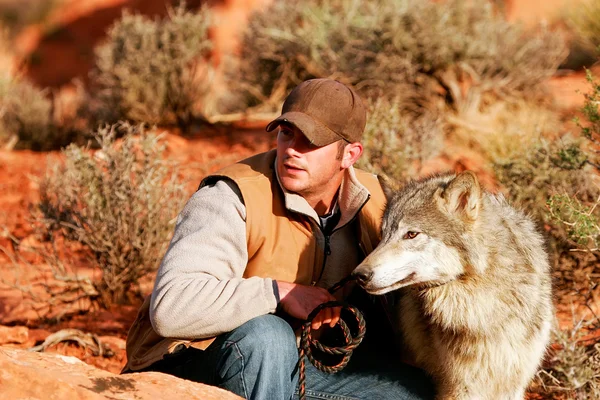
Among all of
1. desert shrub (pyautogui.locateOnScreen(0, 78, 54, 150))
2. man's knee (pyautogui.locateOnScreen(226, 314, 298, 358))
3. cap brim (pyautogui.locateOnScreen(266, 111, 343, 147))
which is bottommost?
desert shrub (pyautogui.locateOnScreen(0, 78, 54, 150))

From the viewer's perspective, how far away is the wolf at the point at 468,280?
130 inches

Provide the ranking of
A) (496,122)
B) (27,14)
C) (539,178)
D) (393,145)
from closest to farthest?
(539,178) → (393,145) → (496,122) → (27,14)

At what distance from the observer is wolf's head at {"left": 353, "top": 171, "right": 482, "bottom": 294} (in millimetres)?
3217

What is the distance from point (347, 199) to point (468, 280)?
823mm

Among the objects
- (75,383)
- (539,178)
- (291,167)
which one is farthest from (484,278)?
(539,178)

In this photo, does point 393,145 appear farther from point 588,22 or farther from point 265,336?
point 588,22

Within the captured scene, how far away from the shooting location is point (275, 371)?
10.6 feet

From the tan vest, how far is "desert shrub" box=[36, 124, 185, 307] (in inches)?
101

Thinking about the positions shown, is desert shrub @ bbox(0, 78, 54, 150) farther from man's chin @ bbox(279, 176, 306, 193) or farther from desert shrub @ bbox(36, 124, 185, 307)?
man's chin @ bbox(279, 176, 306, 193)

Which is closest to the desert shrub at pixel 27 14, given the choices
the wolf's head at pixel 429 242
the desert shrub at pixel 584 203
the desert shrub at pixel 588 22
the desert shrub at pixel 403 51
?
the desert shrub at pixel 403 51

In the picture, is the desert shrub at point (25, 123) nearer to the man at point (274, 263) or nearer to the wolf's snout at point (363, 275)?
the man at point (274, 263)

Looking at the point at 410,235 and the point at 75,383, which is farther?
the point at 410,235

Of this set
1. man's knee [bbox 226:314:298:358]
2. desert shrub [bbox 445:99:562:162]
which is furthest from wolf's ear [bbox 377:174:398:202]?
desert shrub [bbox 445:99:562:162]

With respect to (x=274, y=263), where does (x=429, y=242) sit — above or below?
above
